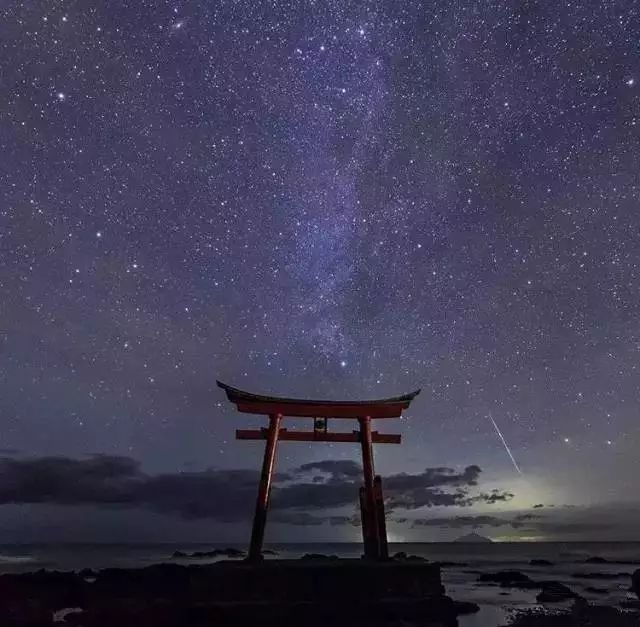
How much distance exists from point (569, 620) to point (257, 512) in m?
10.6

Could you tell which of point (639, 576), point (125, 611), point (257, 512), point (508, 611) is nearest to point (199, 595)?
point (257, 512)

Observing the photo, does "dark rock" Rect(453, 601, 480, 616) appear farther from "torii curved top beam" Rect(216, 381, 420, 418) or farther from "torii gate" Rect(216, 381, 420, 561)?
"torii curved top beam" Rect(216, 381, 420, 418)

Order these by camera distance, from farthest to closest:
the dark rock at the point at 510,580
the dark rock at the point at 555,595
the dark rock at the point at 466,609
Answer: the dark rock at the point at 510,580 → the dark rock at the point at 555,595 → the dark rock at the point at 466,609

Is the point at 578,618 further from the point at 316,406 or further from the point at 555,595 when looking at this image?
the point at 316,406

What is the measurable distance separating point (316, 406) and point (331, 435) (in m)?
0.91

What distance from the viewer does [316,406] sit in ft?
48.2

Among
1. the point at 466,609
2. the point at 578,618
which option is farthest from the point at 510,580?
the point at 578,618

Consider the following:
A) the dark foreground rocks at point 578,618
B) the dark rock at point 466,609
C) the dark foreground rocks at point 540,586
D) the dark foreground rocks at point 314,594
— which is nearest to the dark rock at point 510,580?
the dark foreground rocks at point 540,586

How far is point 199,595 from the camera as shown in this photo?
1207 cm

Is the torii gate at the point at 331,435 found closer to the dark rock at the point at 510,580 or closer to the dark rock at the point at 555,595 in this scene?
the dark rock at the point at 555,595

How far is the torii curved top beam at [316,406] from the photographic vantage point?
14.3 metres

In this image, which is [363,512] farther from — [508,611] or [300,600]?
[508,611]

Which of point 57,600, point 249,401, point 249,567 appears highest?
point 249,401

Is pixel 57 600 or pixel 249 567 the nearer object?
pixel 249 567
